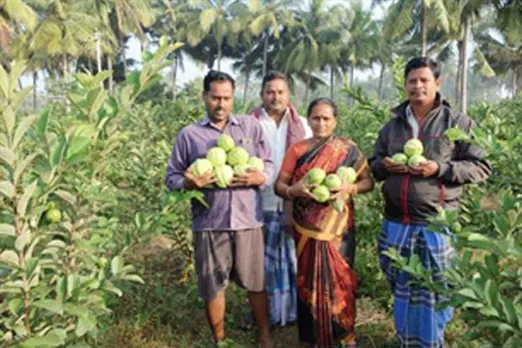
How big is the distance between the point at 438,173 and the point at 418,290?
0.60 meters

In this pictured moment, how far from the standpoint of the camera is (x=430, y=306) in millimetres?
2373

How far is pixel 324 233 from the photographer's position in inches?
101

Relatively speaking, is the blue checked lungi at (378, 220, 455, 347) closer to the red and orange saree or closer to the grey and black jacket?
the grey and black jacket

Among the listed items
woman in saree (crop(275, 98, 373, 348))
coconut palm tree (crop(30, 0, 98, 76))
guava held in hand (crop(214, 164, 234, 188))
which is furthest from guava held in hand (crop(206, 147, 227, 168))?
coconut palm tree (crop(30, 0, 98, 76))

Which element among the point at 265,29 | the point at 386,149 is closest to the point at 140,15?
the point at 265,29

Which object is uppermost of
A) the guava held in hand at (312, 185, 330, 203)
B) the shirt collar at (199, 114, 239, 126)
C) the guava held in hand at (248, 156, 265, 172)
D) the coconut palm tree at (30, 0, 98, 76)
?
the coconut palm tree at (30, 0, 98, 76)

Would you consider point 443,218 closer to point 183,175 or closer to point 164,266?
point 183,175

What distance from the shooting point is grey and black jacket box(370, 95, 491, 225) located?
223cm

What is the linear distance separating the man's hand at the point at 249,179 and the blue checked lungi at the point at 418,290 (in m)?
0.69

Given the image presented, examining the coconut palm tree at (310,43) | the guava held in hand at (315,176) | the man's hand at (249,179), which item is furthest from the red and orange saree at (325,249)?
the coconut palm tree at (310,43)

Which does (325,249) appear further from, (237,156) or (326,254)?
(237,156)

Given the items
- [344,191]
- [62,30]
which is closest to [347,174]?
[344,191]

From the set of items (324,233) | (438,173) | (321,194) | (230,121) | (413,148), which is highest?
(230,121)

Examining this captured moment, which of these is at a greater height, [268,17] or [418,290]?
[268,17]
